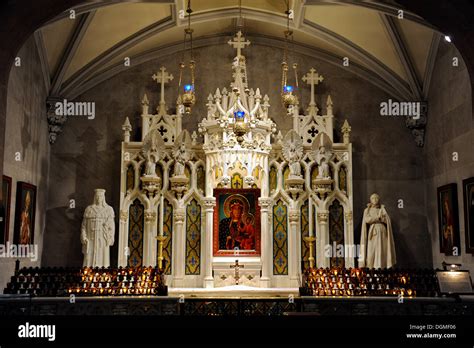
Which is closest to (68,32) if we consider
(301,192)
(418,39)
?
(301,192)

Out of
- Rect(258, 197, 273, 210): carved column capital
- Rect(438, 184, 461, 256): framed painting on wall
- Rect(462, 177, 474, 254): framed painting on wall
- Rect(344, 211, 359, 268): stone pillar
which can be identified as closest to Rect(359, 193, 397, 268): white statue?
Rect(344, 211, 359, 268): stone pillar

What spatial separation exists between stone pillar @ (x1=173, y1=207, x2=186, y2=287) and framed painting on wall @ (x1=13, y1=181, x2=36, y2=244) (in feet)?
10.3

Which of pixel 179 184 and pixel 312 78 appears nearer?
pixel 179 184

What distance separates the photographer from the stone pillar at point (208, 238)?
1221cm

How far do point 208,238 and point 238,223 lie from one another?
85 cm

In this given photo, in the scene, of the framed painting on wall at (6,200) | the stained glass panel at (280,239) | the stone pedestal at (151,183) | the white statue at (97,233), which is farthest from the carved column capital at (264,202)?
the framed painting on wall at (6,200)

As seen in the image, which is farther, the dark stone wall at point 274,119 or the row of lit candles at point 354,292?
the dark stone wall at point 274,119

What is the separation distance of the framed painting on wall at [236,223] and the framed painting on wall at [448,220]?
13.5ft

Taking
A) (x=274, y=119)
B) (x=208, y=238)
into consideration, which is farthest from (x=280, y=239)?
(x=274, y=119)

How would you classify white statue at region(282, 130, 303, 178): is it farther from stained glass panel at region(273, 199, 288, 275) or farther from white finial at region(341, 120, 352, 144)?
white finial at region(341, 120, 352, 144)

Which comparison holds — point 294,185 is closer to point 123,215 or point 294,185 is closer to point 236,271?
point 236,271

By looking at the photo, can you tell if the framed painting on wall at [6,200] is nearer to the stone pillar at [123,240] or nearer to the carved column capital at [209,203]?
the stone pillar at [123,240]

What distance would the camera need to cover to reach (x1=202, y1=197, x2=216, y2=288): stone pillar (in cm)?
1221

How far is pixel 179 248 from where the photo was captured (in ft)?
40.3
